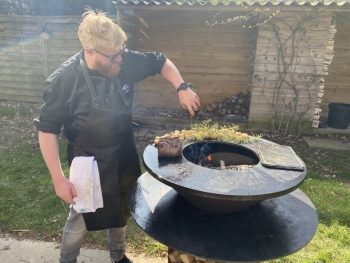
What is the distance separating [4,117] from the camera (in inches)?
249

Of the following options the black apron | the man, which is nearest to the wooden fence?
the man

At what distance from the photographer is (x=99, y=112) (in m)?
1.75

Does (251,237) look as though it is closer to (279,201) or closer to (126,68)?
(279,201)

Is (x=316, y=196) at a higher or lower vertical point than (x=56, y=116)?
lower

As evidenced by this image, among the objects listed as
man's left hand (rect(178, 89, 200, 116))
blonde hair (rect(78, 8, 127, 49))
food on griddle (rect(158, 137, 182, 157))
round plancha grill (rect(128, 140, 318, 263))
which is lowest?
round plancha grill (rect(128, 140, 318, 263))

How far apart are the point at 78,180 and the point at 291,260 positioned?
1.96 m

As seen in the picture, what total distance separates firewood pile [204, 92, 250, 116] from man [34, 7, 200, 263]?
4.73 metres

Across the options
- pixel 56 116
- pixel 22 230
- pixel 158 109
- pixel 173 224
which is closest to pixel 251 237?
pixel 173 224

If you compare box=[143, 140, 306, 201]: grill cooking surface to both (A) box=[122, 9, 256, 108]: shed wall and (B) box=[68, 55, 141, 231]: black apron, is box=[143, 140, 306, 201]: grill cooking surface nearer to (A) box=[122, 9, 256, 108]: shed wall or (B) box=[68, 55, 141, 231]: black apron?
(B) box=[68, 55, 141, 231]: black apron

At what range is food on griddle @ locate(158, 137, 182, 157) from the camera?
1.83 m

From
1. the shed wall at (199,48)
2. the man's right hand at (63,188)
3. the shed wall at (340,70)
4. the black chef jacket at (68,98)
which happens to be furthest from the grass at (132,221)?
the shed wall at (199,48)

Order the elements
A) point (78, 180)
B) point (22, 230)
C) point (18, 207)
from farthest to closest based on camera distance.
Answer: point (18, 207) → point (22, 230) → point (78, 180)

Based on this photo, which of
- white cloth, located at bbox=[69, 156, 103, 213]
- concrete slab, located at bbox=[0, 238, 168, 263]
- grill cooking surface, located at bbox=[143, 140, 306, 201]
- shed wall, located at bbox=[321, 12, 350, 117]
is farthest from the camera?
shed wall, located at bbox=[321, 12, 350, 117]

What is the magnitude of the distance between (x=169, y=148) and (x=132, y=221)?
1.48m
